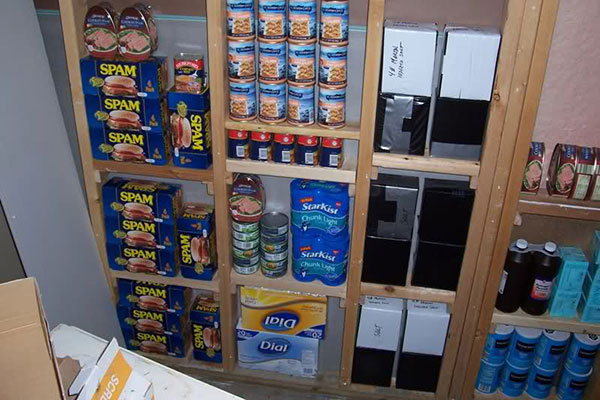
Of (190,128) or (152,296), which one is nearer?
(190,128)

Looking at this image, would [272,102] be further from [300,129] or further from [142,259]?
[142,259]

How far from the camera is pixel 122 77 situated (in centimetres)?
211

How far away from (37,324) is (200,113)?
1.21 metres

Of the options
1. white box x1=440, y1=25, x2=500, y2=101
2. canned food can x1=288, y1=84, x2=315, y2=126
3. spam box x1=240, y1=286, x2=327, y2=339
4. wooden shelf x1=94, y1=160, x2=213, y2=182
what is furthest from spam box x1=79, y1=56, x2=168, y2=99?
white box x1=440, y1=25, x2=500, y2=101

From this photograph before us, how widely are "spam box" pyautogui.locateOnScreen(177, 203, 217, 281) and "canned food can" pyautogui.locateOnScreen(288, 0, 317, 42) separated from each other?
0.86 metres

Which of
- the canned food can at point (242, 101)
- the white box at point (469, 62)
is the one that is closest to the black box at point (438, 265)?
the white box at point (469, 62)

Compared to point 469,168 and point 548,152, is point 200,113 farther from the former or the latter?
point 548,152

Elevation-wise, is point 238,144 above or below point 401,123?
below

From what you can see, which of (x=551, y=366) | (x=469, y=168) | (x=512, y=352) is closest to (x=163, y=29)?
(x=469, y=168)

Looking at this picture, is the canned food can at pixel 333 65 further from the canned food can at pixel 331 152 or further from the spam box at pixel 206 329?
the spam box at pixel 206 329

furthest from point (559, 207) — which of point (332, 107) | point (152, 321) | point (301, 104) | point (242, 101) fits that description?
point (152, 321)

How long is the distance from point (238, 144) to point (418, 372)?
128 centimetres

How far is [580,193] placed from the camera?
2041mm

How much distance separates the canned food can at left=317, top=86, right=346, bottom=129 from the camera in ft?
6.58
